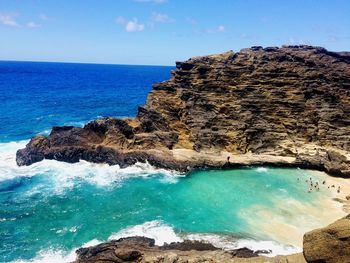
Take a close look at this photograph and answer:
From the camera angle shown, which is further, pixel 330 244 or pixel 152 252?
pixel 152 252

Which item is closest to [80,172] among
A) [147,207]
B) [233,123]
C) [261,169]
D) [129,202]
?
[129,202]

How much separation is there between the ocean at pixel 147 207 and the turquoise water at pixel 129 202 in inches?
4.0

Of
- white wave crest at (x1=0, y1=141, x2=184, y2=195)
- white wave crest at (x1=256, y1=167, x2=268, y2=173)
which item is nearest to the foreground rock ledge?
white wave crest at (x1=0, y1=141, x2=184, y2=195)

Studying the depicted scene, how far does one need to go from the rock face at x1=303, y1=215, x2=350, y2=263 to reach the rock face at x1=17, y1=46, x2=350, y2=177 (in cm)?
3798

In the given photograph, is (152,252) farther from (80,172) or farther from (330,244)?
(80,172)

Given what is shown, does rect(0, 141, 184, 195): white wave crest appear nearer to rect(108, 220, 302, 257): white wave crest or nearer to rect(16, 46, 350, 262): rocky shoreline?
rect(16, 46, 350, 262): rocky shoreline

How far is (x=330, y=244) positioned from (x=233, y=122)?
4573 centimetres

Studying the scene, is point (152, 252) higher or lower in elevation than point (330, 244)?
lower

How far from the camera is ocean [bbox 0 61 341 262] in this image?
38750 millimetres

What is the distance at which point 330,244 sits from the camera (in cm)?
1983

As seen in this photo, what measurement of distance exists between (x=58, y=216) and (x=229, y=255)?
2052 centimetres

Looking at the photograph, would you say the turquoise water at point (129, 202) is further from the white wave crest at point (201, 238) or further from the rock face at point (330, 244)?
the rock face at point (330, 244)

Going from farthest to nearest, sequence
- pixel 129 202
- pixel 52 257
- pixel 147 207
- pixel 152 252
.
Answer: pixel 129 202 → pixel 147 207 → pixel 52 257 → pixel 152 252

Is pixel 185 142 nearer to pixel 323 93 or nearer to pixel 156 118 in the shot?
pixel 156 118
